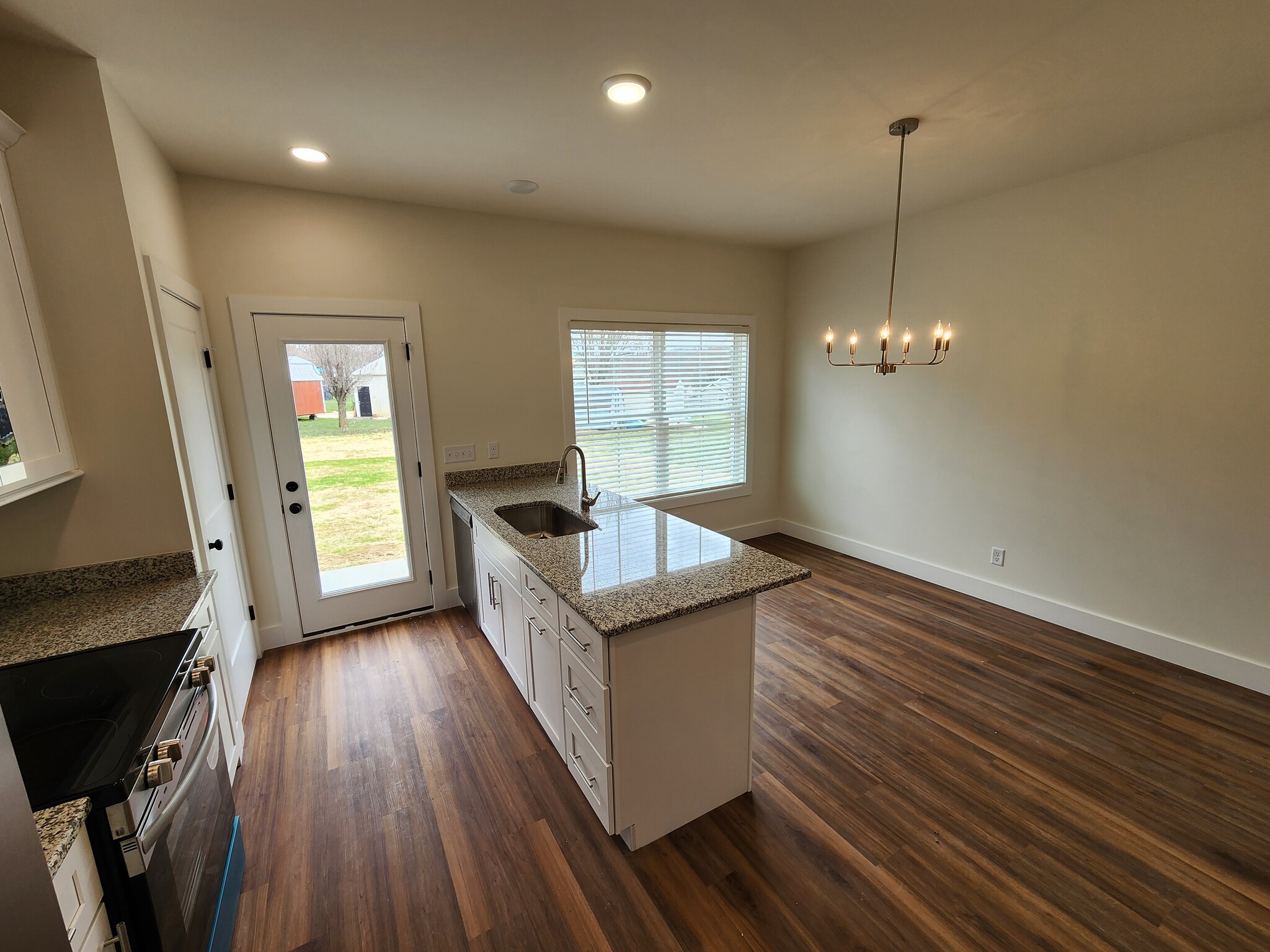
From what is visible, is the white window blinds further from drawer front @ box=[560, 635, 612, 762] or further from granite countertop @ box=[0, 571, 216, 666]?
granite countertop @ box=[0, 571, 216, 666]

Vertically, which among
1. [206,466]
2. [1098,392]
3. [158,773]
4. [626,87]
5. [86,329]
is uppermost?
[626,87]

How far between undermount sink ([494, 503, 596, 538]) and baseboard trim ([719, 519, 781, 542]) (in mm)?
2199

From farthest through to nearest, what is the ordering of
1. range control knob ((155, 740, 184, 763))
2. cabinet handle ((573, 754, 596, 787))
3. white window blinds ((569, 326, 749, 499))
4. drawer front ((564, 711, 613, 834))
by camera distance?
white window blinds ((569, 326, 749, 499)) < cabinet handle ((573, 754, 596, 787)) < drawer front ((564, 711, 613, 834)) < range control knob ((155, 740, 184, 763))

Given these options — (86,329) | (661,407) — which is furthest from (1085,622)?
(86,329)

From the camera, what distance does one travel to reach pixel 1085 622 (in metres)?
3.13

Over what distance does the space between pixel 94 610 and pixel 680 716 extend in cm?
202

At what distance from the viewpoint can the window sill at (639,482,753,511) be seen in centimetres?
454

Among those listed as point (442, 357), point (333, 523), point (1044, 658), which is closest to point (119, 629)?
point (333, 523)

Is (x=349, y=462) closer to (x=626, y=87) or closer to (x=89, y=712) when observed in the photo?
(x=89, y=712)

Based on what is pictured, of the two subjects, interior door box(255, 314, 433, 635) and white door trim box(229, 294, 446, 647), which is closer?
white door trim box(229, 294, 446, 647)

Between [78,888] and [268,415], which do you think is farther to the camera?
[268,415]

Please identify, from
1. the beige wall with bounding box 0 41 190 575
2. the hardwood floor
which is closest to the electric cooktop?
the beige wall with bounding box 0 41 190 575

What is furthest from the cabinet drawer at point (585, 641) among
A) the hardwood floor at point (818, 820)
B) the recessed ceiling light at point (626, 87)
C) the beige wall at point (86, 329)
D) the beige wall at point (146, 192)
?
the beige wall at point (146, 192)

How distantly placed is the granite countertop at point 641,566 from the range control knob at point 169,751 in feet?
3.25
